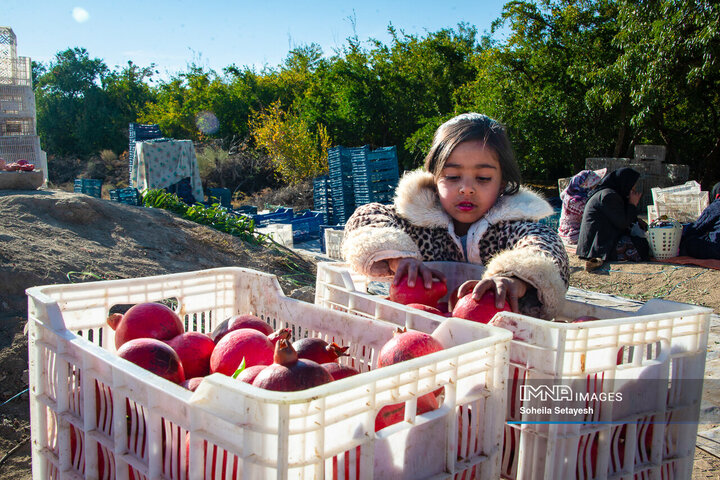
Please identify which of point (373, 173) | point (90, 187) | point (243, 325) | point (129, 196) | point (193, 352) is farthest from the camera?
point (90, 187)

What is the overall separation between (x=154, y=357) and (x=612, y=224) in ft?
23.4

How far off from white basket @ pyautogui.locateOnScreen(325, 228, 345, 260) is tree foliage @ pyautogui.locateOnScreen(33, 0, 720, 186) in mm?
6753

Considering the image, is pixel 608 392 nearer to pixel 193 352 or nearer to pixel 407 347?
pixel 407 347

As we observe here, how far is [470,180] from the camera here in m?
2.29

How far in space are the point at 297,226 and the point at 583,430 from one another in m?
8.06

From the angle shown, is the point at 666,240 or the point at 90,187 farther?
the point at 90,187

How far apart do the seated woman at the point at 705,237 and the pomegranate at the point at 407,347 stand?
705 centimetres

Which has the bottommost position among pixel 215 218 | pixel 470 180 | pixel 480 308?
pixel 215 218

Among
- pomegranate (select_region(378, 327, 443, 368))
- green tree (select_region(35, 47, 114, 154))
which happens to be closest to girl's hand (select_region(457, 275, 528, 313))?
pomegranate (select_region(378, 327, 443, 368))

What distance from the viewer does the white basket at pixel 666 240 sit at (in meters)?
7.19

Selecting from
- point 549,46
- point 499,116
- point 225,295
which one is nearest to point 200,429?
point 225,295

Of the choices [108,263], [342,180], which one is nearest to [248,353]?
[108,263]

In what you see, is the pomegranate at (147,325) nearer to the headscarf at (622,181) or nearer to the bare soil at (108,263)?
the bare soil at (108,263)

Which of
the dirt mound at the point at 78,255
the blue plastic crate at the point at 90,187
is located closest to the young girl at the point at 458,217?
the dirt mound at the point at 78,255
